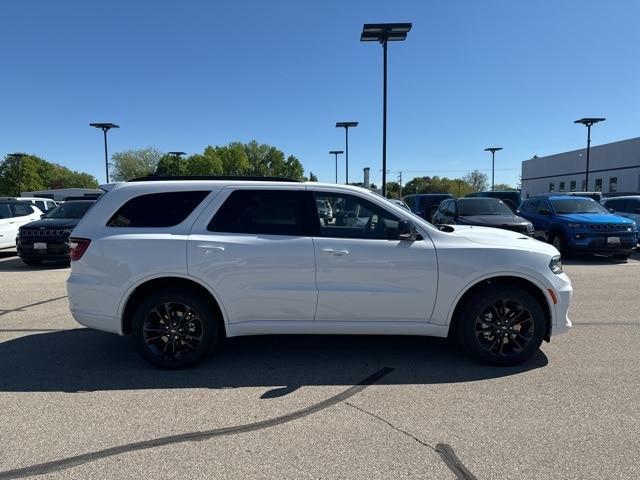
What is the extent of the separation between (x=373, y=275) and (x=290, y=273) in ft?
2.55

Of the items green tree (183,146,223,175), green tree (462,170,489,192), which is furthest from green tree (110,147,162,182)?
green tree (462,170,489,192)

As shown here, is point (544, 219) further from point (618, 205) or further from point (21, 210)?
point (21, 210)

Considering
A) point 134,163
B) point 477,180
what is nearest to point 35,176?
point 134,163

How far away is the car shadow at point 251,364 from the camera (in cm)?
432

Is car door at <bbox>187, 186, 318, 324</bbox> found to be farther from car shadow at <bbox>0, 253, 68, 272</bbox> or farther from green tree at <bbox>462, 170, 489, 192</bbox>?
green tree at <bbox>462, 170, 489, 192</bbox>

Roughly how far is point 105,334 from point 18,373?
4.38 feet

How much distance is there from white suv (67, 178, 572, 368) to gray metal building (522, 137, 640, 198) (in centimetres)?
4637

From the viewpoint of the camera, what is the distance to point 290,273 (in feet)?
14.7

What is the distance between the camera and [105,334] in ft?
19.1

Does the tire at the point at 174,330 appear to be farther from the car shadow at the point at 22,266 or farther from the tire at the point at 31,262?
the tire at the point at 31,262

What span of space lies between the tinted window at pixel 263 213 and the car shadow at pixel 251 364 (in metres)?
1.35

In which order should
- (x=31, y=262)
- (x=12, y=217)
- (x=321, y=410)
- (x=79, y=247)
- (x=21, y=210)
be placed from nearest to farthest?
(x=321, y=410), (x=79, y=247), (x=31, y=262), (x=12, y=217), (x=21, y=210)

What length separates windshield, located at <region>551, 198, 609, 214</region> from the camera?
1316cm

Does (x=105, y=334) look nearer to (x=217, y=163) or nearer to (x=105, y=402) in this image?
(x=105, y=402)
